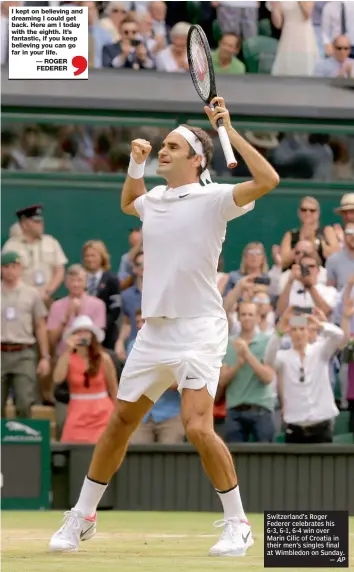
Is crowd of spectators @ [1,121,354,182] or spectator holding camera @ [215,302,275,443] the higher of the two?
crowd of spectators @ [1,121,354,182]

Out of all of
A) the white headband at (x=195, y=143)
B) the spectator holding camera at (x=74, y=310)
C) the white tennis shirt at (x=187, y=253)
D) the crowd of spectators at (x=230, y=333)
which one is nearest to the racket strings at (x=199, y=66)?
the white headband at (x=195, y=143)

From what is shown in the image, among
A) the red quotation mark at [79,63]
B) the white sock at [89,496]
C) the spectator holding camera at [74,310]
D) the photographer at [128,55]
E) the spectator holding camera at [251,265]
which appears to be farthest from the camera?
the photographer at [128,55]

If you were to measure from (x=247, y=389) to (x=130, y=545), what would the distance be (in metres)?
3.76

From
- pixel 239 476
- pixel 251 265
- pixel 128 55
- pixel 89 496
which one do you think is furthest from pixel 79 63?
pixel 128 55

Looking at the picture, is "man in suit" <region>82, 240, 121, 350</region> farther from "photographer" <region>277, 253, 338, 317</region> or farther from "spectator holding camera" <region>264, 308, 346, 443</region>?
"spectator holding camera" <region>264, 308, 346, 443</region>

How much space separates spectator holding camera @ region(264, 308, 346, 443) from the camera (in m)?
11.0

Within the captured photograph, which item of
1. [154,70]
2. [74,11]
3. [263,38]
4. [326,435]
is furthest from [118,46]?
[74,11]

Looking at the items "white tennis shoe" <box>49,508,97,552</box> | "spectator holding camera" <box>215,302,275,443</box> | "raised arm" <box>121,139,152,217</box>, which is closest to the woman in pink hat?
"spectator holding camera" <box>215,302,275,443</box>

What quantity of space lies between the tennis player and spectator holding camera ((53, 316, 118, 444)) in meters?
4.34

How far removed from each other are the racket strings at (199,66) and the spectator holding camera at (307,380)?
411cm

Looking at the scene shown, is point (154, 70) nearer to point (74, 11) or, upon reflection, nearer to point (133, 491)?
point (133, 491)

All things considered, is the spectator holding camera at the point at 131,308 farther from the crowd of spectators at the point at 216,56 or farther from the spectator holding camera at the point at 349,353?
the crowd of spectators at the point at 216,56

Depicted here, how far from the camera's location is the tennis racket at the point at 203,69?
6.52 m

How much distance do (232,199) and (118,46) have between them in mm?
8227
